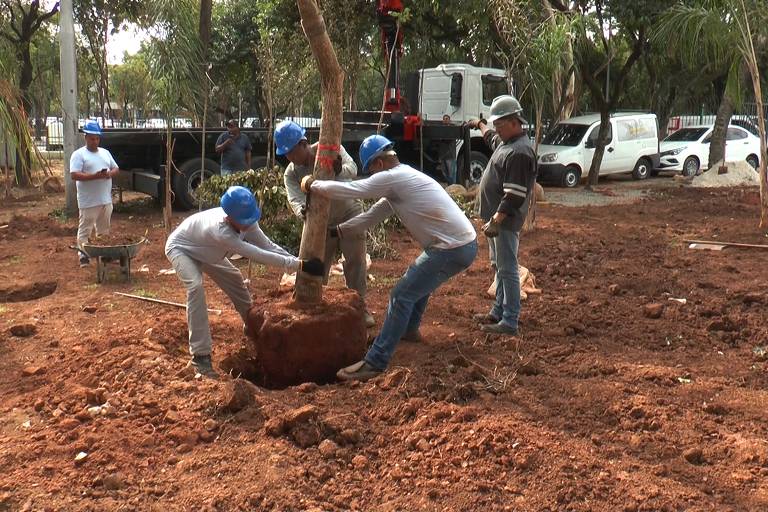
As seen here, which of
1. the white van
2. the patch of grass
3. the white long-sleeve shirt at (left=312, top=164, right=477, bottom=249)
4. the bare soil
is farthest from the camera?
the white van

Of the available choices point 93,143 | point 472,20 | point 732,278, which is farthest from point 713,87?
point 93,143

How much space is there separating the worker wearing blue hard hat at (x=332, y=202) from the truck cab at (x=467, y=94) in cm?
964

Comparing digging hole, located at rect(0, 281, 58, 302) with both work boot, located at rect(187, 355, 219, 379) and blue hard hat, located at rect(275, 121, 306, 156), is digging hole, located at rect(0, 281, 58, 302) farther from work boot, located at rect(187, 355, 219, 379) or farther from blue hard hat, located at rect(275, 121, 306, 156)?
blue hard hat, located at rect(275, 121, 306, 156)

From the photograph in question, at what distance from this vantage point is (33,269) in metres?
8.70

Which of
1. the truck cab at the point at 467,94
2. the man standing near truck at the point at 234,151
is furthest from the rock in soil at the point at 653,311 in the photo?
the truck cab at the point at 467,94

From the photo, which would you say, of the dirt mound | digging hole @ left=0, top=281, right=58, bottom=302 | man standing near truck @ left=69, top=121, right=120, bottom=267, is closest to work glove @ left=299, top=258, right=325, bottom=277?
digging hole @ left=0, top=281, right=58, bottom=302

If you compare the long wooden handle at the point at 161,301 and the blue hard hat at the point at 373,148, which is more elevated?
the blue hard hat at the point at 373,148

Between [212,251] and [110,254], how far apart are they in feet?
9.60

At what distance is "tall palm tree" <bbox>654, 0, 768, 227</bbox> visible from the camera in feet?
33.9

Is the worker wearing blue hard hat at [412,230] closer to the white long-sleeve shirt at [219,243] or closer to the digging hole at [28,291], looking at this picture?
the white long-sleeve shirt at [219,243]

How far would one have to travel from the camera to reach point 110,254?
771 cm

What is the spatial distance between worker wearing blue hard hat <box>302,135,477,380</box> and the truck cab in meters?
10.6

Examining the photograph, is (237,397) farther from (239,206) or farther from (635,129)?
(635,129)

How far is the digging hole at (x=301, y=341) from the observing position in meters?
5.12
